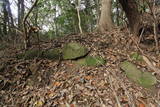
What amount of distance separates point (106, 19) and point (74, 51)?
2964mm

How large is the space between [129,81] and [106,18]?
3765mm

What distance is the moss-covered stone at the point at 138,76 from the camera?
351 cm

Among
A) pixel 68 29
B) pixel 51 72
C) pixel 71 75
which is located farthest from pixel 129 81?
pixel 68 29

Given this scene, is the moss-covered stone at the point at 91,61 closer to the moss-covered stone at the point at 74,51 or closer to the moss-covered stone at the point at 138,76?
the moss-covered stone at the point at 74,51

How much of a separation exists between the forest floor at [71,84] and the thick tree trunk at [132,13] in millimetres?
666

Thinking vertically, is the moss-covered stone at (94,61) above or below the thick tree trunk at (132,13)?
below

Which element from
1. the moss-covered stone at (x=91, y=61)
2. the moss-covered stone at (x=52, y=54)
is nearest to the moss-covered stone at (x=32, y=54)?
the moss-covered stone at (x=52, y=54)

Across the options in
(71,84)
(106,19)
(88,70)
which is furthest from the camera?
(106,19)

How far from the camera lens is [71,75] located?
150 inches

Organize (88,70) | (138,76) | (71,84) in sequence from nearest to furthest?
(71,84)
(138,76)
(88,70)

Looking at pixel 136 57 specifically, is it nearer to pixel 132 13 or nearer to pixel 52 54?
pixel 132 13

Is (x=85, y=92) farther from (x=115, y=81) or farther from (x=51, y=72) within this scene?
(x=51, y=72)

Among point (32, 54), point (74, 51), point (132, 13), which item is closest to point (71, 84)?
point (74, 51)

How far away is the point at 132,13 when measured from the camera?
4.73 meters
